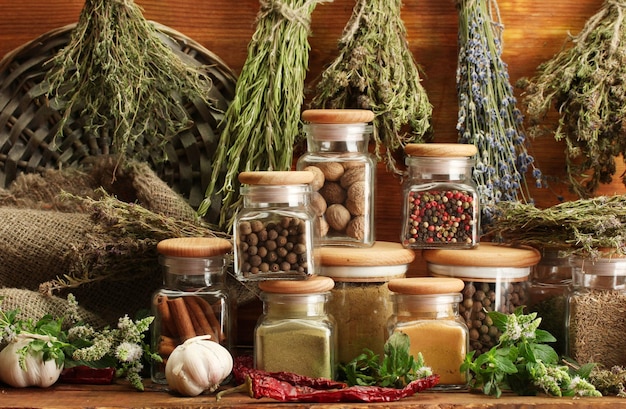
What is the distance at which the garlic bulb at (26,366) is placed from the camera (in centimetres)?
147

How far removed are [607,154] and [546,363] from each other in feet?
1.75

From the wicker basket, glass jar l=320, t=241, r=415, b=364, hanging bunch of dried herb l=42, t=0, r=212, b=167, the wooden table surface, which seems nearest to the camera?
the wooden table surface

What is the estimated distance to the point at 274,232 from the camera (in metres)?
1.47

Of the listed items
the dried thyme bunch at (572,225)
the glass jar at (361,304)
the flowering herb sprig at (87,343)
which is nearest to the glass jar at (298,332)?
the glass jar at (361,304)

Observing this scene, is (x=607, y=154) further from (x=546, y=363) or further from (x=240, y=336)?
(x=240, y=336)

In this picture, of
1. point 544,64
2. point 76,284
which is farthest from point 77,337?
point 544,64

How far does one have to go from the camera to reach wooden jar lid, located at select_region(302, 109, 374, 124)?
5.23ft

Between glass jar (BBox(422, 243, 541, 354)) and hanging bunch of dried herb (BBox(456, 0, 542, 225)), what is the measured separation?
16cm

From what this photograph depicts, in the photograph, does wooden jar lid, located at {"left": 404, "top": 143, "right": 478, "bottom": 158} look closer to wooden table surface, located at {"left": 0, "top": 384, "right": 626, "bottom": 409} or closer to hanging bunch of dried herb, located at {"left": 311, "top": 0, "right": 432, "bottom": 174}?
hanging bunch of dried herb, located at {"left": 311, "top": 0, "right": 432, "bottom": 174}

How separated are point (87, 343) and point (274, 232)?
0.43 metres

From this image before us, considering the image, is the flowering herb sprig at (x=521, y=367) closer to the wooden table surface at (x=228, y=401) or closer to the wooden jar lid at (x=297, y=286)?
the wooden table surface at (x=228, y=401)

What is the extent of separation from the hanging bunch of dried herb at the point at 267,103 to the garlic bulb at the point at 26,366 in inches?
17.4

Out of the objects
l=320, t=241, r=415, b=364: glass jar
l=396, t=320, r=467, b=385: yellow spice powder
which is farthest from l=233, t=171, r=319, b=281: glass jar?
l=396, t=320, r=467, b=385: yellow spice powder

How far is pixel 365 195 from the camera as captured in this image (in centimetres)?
161
